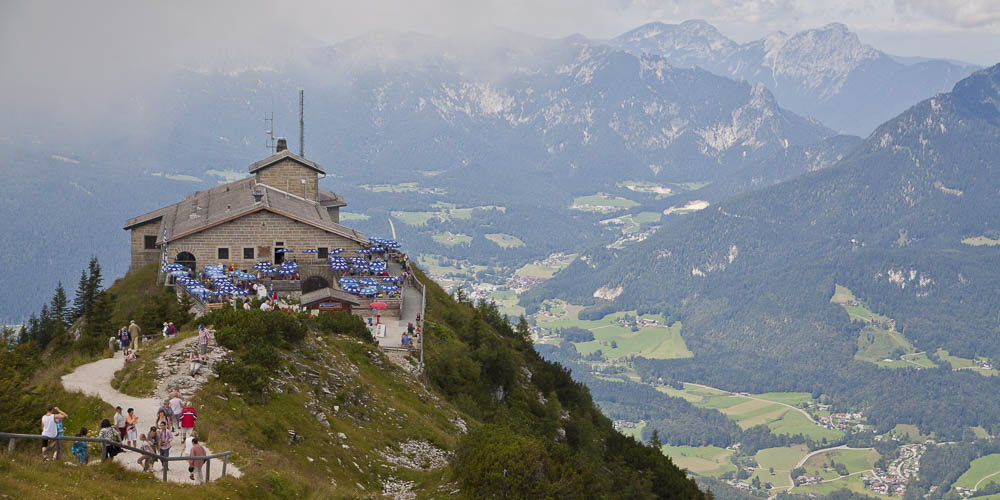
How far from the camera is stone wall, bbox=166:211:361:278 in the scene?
6975 cm

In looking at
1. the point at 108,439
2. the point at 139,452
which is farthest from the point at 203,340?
the point at 139,452

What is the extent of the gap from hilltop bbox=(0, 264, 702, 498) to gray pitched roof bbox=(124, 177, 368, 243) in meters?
16.6

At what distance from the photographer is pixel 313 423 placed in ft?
118

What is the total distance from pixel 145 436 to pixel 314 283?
43007mm

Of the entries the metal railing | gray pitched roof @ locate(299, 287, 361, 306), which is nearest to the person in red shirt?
the metal railing

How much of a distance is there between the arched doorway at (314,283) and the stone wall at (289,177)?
21.7m

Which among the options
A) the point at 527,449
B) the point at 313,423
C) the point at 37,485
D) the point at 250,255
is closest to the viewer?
the point at 37,485

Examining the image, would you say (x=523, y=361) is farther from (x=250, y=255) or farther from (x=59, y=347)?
(x=59, y=347)

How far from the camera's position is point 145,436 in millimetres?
27891

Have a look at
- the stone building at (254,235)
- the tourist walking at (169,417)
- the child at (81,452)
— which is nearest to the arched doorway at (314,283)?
the stone building at (254,235)

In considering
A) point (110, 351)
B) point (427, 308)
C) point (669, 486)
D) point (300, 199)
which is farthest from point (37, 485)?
point (300, 199)

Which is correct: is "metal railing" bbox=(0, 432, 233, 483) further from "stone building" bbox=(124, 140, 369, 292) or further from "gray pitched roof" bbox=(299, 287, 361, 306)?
"stone building" bbox=(124, 140, 369, 292)

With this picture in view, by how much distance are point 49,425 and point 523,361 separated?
161ft

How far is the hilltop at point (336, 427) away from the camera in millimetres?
27578
